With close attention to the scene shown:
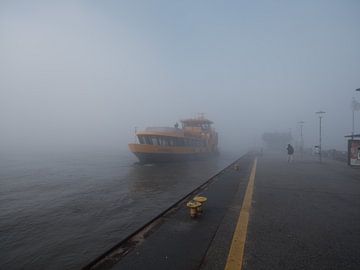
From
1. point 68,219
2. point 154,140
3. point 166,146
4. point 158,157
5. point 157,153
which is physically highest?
point 154,140

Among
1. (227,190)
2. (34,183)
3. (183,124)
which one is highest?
(183,124)

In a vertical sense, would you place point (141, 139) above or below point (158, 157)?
above

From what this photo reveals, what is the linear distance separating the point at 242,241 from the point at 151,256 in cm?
158

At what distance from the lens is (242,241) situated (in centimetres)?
436

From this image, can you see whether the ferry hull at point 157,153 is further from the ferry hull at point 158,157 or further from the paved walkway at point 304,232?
the paved walkway at point 304,232

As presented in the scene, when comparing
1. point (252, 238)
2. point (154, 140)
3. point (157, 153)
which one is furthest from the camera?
point (154, 140)

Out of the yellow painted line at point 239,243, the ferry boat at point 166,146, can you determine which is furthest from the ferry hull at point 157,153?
the yellow painted line at point 239,243

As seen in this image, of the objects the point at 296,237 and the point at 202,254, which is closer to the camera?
the point at 202,254

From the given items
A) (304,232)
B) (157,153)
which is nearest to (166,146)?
(157,153)

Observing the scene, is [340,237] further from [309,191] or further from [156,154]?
[156,154]

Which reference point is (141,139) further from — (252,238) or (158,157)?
(252,238)

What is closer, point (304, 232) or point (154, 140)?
point (304, 232)

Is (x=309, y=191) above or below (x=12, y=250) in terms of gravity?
above

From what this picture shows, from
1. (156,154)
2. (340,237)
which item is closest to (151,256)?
(340,237)
